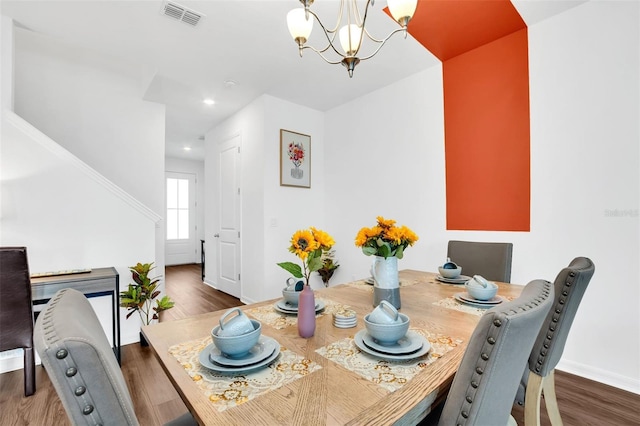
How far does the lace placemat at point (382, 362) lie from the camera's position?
77 centimetres

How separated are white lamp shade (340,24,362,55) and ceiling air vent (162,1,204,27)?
1.22 metres

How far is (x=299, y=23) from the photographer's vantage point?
1.58 m

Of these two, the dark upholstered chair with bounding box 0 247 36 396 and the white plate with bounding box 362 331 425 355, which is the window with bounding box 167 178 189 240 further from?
the white plate with bounding box 362 331 425 355

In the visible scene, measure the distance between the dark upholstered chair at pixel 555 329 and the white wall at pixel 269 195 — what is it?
113 inches

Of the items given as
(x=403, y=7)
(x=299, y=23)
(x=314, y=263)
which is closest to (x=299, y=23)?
(x=299, y=23)

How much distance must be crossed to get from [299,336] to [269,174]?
9.47ft

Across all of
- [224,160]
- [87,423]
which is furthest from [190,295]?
[87,423]

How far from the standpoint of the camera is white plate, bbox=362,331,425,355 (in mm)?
871

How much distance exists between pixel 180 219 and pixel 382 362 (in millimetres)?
7543

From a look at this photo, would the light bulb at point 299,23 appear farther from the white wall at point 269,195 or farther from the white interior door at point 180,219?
the white interior door at point 180,219

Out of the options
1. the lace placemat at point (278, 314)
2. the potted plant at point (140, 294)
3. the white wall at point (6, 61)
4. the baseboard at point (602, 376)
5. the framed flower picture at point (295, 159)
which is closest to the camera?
the lace placemat at point (278, 314)

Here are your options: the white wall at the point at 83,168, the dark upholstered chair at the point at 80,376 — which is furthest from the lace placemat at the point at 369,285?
the white wall at the point at 83,168

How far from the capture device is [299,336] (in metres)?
1.02

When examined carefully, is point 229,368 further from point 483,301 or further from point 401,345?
point 483,301
